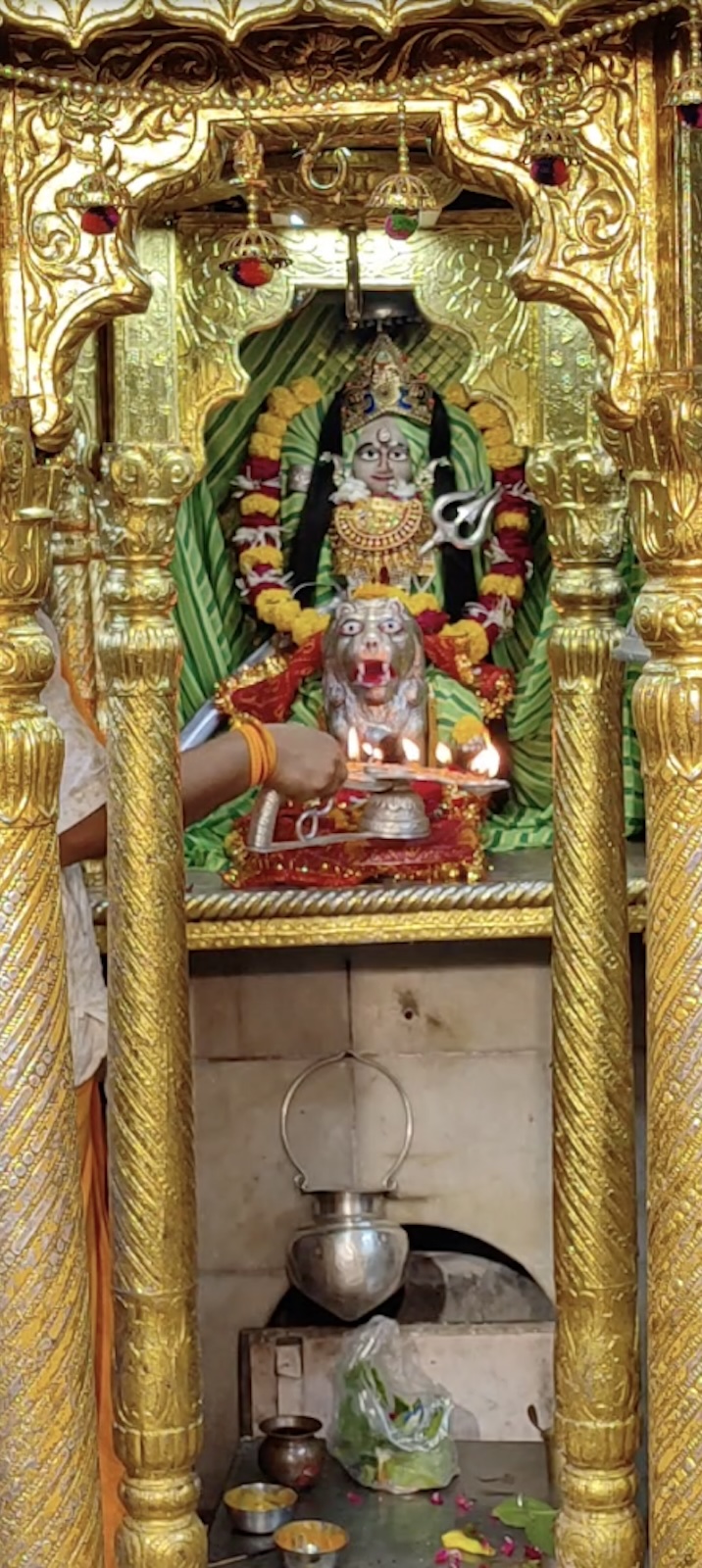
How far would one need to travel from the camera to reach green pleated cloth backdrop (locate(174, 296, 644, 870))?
241 inches

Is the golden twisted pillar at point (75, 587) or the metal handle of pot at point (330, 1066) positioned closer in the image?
the golden twisted pillar at point (75, 587)

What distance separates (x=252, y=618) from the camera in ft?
20.6

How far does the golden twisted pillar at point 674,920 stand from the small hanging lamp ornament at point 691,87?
357 millimetres

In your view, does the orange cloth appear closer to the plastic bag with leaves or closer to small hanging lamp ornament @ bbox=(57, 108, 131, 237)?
the plastic bag with leaves

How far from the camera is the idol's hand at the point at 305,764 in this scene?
486 centimetres

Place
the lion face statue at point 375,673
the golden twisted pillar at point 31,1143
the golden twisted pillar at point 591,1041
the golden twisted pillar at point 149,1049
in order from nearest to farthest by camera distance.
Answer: the golden twisted pillar at point 31,1143 → the golden twisted pillar at point 591,1041 → the golden twisted pillar at point 149,1049 → the lion face statue at point 375,673

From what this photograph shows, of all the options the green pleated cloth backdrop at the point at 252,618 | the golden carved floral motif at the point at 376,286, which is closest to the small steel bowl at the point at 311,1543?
the green pleated cloth backdrop at the point at 252,618

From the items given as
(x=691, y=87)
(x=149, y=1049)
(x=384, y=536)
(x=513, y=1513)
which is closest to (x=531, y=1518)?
(x=513, y=1513)

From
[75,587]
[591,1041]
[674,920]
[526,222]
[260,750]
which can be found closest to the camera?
[674,920]

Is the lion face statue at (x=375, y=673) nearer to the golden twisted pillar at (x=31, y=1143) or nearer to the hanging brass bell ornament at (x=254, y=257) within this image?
the hanging brass bell ornament at (x=254, y=257)

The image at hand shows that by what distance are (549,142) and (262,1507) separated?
3.46 metres

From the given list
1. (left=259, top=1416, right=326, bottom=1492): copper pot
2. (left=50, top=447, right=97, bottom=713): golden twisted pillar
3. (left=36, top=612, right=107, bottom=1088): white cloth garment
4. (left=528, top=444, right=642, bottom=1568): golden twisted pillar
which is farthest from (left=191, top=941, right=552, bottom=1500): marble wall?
(left=528, top=444, right=642, bottom=1568): golden twisted pillar

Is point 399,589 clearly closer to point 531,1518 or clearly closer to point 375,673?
point 375,673

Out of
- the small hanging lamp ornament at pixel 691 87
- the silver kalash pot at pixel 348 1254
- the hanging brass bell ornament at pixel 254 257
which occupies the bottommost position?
the silver kalash pot at pixel 348 1254
